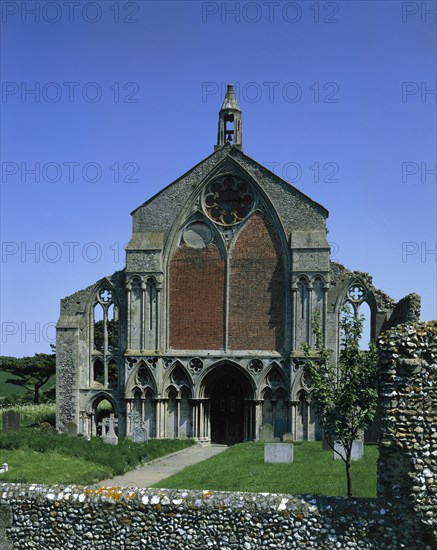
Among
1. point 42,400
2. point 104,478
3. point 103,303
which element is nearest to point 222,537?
point 104,478

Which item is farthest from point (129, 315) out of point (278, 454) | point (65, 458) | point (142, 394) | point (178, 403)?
point (278, 454)

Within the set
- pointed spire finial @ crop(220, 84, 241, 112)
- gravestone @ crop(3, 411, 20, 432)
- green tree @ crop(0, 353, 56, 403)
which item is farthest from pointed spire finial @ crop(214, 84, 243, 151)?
green tree @ crop(0, 353, 56, 403)

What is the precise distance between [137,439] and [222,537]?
23.0 metres

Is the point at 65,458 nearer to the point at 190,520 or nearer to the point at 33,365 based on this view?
the point at 190,520

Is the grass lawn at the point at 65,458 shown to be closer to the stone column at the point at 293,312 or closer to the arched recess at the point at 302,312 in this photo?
the stone column at the point at 293,312

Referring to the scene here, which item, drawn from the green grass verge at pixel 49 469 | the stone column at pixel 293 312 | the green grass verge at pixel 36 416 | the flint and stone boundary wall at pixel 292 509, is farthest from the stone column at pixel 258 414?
the flint and stone boundary wall at pixel 292 509

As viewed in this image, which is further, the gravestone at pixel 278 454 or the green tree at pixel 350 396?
the gravestone at pixel 278 454

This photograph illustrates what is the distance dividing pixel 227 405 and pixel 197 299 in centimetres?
597

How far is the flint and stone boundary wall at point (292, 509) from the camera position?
9977 mm

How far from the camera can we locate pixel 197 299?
36.3 metres

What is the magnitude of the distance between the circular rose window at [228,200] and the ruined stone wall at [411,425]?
2698 centimetres

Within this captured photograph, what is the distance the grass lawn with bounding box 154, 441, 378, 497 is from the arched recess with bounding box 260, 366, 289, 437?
27.9 feet

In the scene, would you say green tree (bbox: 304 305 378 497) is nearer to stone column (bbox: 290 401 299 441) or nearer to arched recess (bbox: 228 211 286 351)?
stone column (bbox: 290 401 299 441)

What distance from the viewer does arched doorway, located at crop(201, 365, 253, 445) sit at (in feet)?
118
